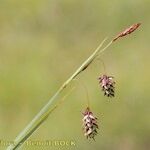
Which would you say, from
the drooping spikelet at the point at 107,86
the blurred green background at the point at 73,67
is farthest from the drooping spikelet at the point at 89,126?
the blurred green background at the point at 73,67

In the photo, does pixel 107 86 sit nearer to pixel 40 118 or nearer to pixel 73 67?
pixel 40 118

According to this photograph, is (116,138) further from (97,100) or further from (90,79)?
(90,79)

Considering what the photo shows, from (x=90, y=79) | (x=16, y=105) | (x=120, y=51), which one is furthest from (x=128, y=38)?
(x=16, y=105)

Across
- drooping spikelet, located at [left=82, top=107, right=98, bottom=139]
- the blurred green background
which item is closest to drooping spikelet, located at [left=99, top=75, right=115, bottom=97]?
drooping spikelet, located at [left=82, top=107, right=98, bottom=139]

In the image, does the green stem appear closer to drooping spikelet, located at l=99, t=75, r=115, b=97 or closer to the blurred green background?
drooping spikelet, located at l=99, t=75, r=115, b=97

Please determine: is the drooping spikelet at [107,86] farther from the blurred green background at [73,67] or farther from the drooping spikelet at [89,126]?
the blurred green background at [73,67]

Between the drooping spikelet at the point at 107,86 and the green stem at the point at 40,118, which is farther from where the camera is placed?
the drooping spikelet at the point at 107,86

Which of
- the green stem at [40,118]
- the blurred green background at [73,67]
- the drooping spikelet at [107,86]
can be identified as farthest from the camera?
the blurred green background at [73,67]

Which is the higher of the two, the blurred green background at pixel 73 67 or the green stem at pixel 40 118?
the blurred green background at pixel 73 67
